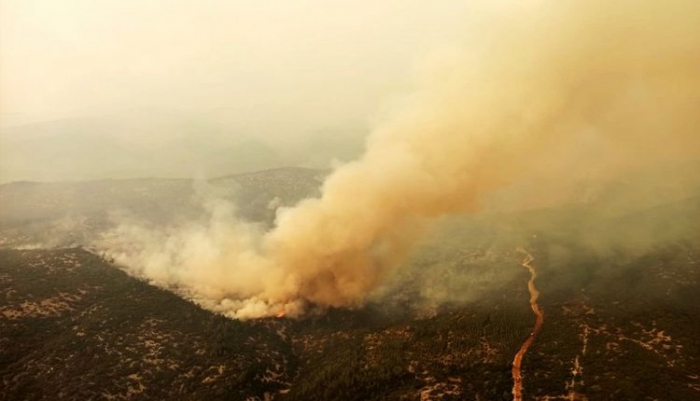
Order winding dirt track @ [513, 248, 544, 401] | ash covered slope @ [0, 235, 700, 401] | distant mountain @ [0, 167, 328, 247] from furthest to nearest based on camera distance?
distant mountain @ [0, 167, 328, 247] → ash covered slope @ [0, 235, 700, 401] → winding dirt track @ [513, 248, 544, 401]

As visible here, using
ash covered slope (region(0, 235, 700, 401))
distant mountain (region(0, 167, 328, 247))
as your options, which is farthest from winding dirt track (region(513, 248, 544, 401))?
distant mountain (region(0, 167, 328, 247))

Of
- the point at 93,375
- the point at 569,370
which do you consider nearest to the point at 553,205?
the point at 569,370

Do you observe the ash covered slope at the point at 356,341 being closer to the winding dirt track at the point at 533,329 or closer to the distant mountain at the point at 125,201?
the winding dirt track at the point at 533,329

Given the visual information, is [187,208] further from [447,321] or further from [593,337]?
[593,337]

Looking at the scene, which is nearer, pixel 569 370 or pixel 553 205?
pixel 569 370

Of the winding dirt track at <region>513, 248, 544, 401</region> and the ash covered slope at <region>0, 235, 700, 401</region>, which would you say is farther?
the ash covered slope at <region>0, 235, 700, 401</region>

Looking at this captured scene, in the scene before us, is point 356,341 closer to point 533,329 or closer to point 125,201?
point 533,329

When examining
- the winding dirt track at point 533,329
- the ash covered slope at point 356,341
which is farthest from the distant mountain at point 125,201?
the winding dirt track at point 533,329

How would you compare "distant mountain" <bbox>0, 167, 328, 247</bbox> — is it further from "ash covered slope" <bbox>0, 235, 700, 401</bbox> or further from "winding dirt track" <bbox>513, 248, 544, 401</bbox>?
"winding dirt track" <bbox>513, 248, 544, 401</bbox>
